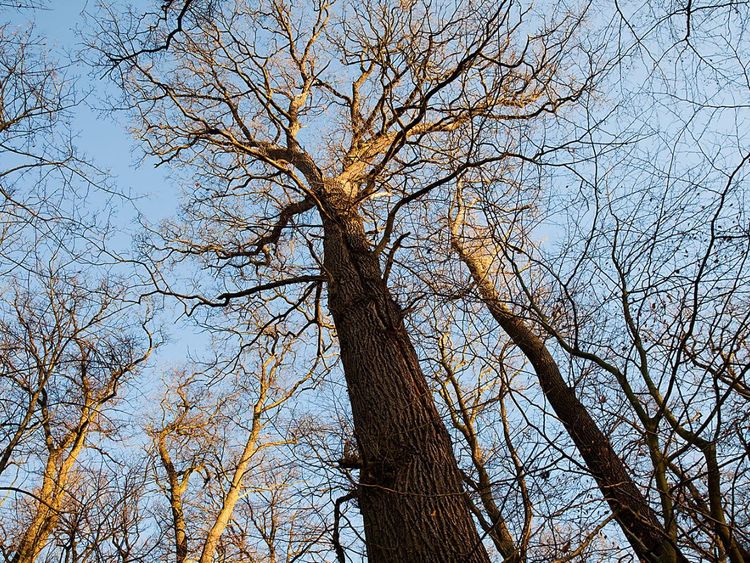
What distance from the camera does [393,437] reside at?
290 cm

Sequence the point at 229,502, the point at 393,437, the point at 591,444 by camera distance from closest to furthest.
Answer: the point at 393,437, the point at 591,444, the point at 229,502

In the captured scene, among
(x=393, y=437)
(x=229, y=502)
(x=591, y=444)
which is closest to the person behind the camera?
(x=393, y=437)

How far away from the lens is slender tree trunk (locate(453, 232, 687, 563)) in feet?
6.32

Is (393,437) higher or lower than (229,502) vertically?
lower

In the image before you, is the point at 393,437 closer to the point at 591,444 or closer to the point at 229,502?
the point at 591,444

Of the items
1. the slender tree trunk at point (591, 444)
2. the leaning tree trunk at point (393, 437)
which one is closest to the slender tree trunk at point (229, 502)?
the slender tree trunk at point (591, 444)

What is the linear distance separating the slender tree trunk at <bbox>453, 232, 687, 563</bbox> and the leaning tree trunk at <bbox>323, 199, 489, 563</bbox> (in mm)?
612

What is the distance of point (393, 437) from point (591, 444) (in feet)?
3.76

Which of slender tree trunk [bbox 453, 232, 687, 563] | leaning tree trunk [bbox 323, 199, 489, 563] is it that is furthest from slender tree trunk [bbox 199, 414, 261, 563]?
leaning tree trunk [bbox 323, 199, 489, 563]

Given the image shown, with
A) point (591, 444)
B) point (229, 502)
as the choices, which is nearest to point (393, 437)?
point (591, 444)

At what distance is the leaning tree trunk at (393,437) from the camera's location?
2.44 m

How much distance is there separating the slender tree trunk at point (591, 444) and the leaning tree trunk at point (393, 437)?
61 cm

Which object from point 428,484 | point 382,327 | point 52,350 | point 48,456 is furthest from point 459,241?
point 48,456

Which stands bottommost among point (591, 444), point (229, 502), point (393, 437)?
point (591, 444)
